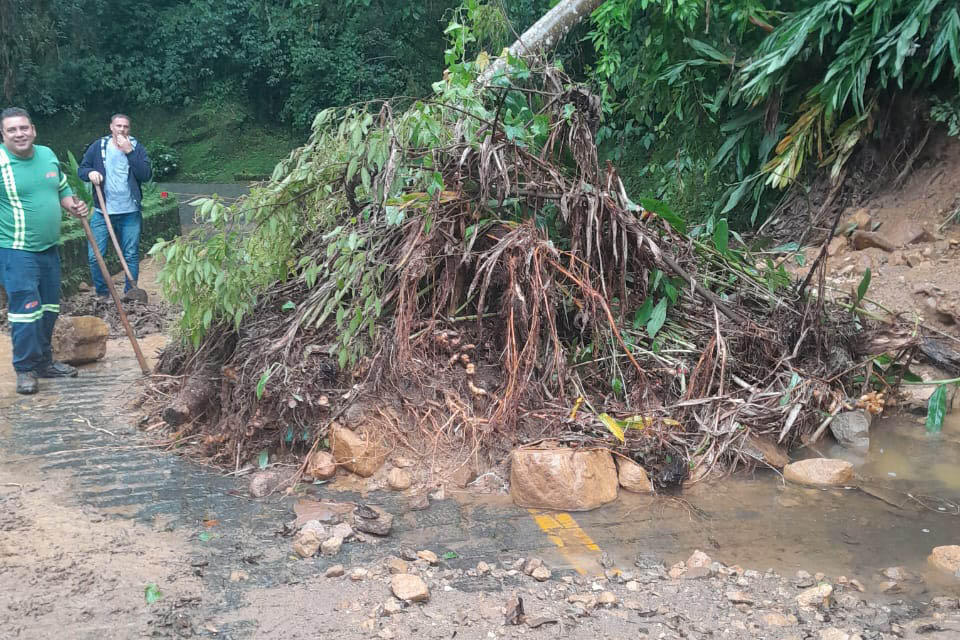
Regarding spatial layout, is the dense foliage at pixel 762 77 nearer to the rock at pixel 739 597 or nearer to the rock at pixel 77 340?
the rock at pixel 739 597

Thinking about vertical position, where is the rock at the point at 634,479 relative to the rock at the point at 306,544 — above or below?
below

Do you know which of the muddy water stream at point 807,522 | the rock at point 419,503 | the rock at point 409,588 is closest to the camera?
the rock at point 409,588

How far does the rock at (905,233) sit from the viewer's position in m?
6.24

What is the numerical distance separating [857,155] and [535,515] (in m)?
5.13

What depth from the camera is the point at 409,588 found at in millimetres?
2770

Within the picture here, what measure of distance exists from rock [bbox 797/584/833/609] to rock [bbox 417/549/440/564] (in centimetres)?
128

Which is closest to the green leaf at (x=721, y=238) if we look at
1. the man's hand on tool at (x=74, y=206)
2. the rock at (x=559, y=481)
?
the rock at (x=559, y=481)

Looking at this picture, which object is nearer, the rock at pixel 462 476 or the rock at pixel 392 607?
the rock at pixel 392 607

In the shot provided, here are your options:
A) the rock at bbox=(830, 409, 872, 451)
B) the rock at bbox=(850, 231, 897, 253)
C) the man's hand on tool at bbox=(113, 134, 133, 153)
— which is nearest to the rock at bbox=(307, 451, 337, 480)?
the rock at bbox=(830, 409, 872, 451)

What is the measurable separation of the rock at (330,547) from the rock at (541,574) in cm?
74

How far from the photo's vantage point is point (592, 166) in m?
4.48

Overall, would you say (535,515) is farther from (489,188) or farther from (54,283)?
(54,283)

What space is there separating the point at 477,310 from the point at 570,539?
52.7 inches

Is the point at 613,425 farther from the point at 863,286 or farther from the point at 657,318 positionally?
the point at 863,286
